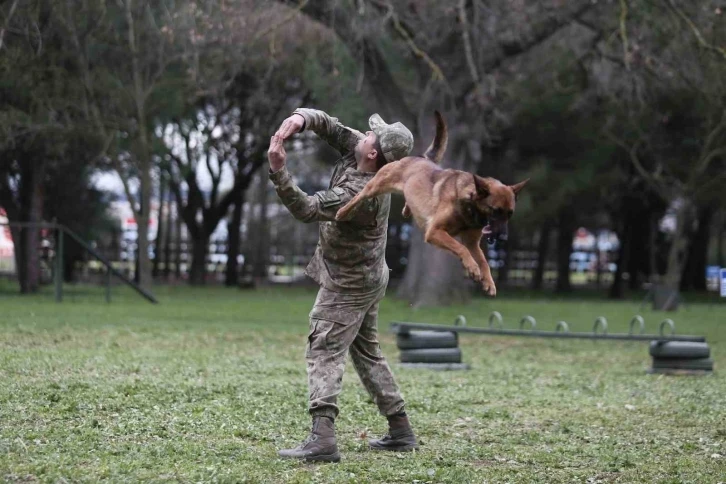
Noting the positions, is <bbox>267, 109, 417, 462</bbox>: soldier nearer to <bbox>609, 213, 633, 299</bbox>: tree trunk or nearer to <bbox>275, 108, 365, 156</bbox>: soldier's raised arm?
<bbox>275, 108, 365, 156</bbox>: soldier's raised arm

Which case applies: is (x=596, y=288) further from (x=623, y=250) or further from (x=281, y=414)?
(x=281, y=414)

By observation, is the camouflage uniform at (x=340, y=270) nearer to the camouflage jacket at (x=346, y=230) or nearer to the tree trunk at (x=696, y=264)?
the camouflage jacket at (x=346, y=230)

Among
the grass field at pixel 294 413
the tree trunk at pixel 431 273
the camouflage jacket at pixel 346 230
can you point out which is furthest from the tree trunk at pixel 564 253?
the camouflage jacket at pixel 346 230

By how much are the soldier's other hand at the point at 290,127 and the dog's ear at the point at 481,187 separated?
1361mm

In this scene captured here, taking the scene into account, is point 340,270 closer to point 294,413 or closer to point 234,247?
point 294,413

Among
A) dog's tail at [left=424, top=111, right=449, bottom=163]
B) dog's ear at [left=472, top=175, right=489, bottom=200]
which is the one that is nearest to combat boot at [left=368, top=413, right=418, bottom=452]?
dog's tail at [left=424, top=111, right=449, bottom=163]

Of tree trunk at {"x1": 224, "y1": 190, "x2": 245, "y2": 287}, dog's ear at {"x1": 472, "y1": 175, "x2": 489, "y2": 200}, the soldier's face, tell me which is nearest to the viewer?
dog's ear at {"x1": 472, "y1": 175, "x2": 489, "y2": 200}

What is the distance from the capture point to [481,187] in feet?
16.9

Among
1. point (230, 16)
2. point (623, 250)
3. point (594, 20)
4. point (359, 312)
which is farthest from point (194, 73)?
point (623, 250)

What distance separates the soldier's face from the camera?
21.2 ft

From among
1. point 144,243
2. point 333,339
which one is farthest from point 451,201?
point 144,243

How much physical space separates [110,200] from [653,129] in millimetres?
16537

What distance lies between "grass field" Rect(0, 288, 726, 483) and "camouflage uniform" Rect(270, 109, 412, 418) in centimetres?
59

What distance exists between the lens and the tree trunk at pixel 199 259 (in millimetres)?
37906
